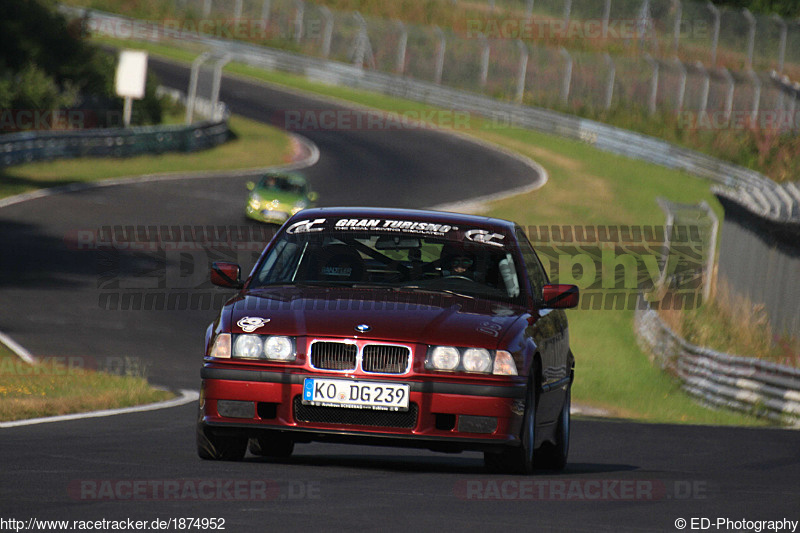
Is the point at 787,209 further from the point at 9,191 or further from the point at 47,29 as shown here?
the point at 47,29

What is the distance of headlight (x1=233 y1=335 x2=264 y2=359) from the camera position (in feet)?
25.5

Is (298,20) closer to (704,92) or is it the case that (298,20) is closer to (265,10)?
(265,10)

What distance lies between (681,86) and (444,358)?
149ft

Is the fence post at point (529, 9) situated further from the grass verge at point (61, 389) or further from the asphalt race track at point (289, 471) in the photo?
the grass verge at point (61, 389)

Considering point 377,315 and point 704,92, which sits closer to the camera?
point 377,315

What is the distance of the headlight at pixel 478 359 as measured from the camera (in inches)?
303

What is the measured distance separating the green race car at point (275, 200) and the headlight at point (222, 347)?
23.4m

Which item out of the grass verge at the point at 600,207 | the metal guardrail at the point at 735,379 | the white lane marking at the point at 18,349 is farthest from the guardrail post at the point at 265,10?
the white lane marking at the point at 18,349

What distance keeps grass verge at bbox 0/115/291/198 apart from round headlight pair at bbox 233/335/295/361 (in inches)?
981

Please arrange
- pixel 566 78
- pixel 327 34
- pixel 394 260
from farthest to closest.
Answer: pixel 327 34 → pixel 566 78 → pixel 394 260

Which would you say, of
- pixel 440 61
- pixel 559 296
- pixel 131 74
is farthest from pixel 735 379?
pixel 440 61

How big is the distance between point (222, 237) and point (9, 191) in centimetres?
598

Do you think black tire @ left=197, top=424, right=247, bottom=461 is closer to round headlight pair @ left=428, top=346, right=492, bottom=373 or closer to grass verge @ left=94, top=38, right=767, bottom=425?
round headlight pair @ left=428, top=346, right=492, bottom=373

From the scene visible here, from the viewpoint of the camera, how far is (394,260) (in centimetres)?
897
